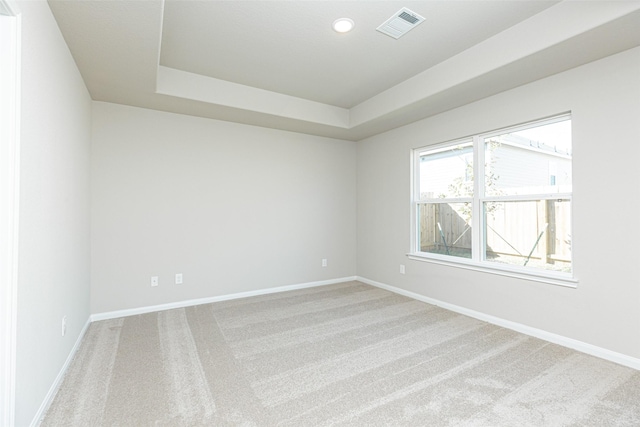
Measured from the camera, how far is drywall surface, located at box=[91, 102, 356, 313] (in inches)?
136

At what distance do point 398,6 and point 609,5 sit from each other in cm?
135

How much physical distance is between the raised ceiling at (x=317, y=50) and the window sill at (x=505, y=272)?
1823 mm

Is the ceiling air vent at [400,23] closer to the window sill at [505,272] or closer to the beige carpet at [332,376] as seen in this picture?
the window sill at [505,272]

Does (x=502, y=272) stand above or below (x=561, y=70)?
below

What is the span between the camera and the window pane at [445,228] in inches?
146

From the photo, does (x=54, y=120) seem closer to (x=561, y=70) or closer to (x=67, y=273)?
(x=67, y=273)

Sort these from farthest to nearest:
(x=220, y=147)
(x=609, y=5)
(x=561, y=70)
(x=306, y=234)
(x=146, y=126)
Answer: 1. (x=306, y=234)
2. (x=220, y=147)
3. (x=146, y=126)
4. (x=561, y=70)
5. (x=609, y=5)

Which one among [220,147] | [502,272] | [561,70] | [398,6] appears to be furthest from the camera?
[220,147]

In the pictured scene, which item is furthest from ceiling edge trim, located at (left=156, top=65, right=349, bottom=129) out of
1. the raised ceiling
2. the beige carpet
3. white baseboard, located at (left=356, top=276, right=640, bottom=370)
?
white baseboard, located at (left=356, top=276, right=640, bottom=370)

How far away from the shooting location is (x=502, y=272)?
3213 millimetres

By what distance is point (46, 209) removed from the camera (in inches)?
74.8

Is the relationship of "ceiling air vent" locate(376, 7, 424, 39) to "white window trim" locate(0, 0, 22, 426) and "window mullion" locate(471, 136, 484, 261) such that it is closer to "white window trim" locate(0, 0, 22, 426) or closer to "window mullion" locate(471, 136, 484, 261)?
"window mullion" locate(471, 136, 484, 261)

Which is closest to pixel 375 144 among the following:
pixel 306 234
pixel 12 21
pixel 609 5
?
pixel 306 234

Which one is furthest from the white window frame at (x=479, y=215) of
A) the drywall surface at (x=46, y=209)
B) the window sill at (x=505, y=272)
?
the drywall surface at (x=46, y=209)
